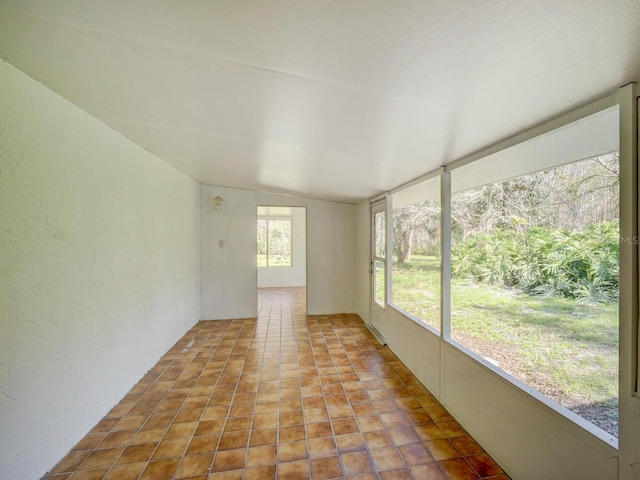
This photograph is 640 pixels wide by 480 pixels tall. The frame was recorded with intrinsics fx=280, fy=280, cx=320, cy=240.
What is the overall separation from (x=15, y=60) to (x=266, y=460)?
2504 millimetres

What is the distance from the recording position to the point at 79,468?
166 centimetres

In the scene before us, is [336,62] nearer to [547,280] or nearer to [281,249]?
[547,280]

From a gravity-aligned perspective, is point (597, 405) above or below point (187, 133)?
below

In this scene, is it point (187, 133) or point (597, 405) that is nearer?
point (597, 405)

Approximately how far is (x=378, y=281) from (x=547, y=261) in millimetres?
2567

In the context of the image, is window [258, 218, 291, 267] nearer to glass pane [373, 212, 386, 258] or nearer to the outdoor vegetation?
glass pane [373, 212, 386, 258]

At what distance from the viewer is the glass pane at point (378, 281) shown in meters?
4.04

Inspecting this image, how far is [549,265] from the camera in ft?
5.72

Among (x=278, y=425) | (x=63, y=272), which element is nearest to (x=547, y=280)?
(x=278, y=425)

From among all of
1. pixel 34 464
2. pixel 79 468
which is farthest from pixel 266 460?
pixel 34 464

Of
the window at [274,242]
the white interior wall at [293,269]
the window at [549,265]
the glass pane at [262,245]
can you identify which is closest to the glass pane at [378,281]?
the window at [549,265]

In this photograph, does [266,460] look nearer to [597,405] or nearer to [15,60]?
[597,405]

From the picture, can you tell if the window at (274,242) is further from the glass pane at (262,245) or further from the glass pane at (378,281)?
the glass pane at (378,281)

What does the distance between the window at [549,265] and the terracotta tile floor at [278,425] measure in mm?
690
